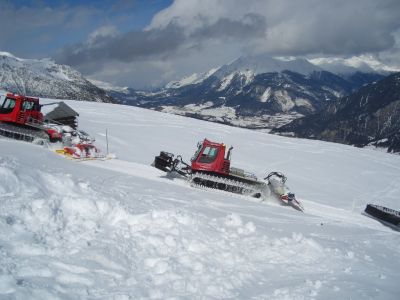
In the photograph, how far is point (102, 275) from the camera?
278 inches

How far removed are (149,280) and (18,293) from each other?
2378 mm

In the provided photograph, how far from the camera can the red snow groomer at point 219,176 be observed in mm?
19734

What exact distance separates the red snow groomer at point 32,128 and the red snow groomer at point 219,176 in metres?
5.41

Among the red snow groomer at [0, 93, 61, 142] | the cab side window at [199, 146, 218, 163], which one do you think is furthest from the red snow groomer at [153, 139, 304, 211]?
the red snow groomer at [0, 93, 61, 142]

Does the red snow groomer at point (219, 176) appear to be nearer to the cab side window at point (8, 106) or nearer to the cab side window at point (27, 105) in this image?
the cab side window at point (27, 105)

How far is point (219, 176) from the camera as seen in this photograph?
67.1ft

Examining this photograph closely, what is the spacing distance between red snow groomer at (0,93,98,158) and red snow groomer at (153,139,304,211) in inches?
213

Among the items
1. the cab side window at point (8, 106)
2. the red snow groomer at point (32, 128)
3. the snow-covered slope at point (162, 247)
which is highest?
the cab side window at point (8, 106)

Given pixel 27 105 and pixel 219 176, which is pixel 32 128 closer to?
pixel 27 105

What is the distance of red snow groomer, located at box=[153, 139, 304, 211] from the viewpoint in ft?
64.7

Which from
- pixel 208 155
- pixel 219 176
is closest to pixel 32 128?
pixel 208 155

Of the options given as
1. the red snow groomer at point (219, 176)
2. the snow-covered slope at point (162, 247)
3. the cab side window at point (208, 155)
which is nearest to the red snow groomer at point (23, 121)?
the snow-covered slope at point (162, 247)

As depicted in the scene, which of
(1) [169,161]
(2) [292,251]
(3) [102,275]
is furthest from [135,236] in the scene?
(1) [169,161]

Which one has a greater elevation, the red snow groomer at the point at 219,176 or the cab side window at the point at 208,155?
the cab side window at the point at 208,155
